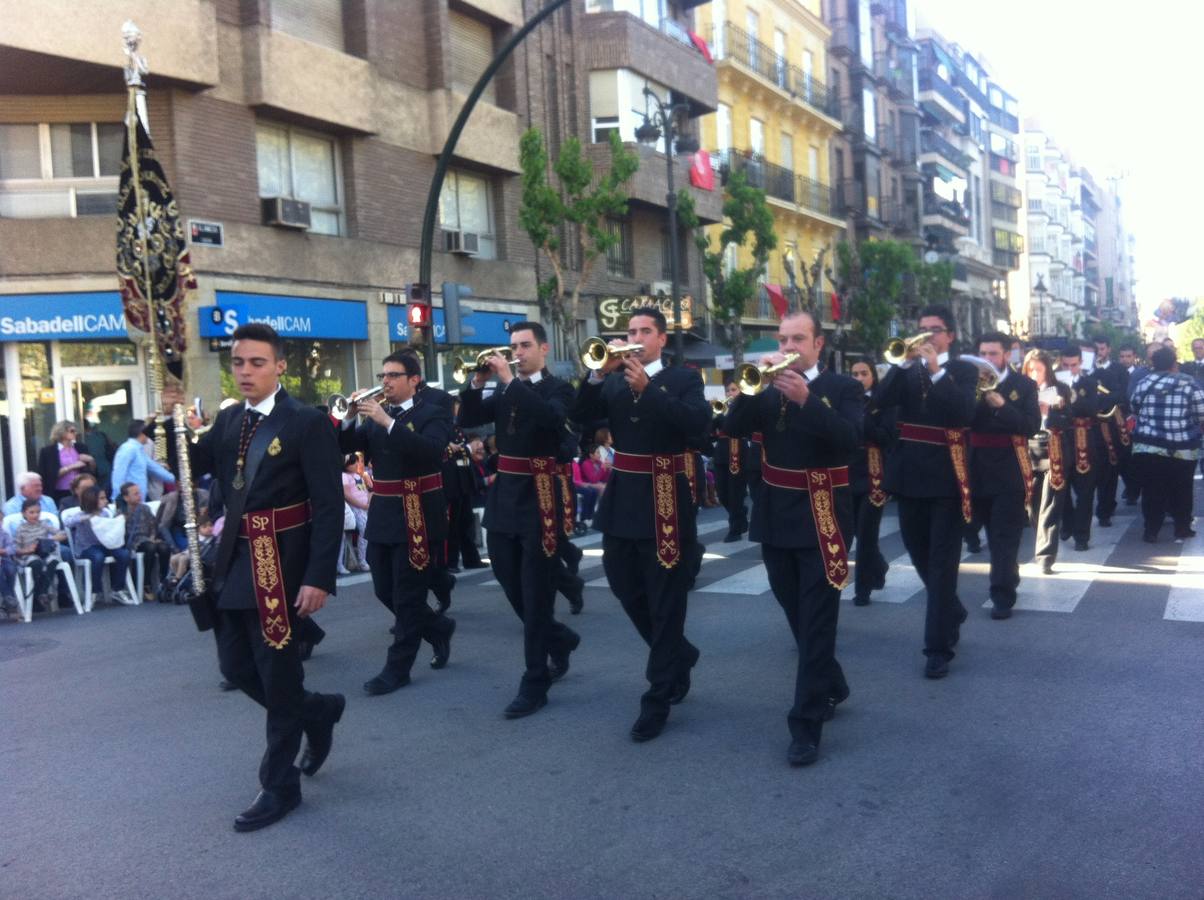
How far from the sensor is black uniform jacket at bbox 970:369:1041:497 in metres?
8.33

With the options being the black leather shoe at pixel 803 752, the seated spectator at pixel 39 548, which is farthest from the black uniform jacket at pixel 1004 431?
the seated spectator at pixel 39 548

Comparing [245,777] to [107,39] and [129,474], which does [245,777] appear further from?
[107,39]

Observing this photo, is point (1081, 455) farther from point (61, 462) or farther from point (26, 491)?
point (61, 462)

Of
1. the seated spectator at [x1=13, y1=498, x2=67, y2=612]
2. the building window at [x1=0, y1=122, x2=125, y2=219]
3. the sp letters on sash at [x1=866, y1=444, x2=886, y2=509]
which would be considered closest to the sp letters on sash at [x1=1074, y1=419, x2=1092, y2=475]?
the sp letters on sash at [x1=866, y1=444, x2=886, y2=509]

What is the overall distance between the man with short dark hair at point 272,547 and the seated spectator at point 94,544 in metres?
6.98

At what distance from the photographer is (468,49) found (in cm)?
2305

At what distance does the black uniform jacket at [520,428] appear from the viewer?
6.48 m

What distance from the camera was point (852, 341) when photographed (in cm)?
3941

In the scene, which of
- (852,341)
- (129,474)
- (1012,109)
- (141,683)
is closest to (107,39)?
(129,474)

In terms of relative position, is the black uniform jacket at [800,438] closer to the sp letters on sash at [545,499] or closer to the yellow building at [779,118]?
the sp letters on sash at [545,499]

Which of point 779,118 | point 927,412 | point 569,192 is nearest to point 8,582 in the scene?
point 927,412

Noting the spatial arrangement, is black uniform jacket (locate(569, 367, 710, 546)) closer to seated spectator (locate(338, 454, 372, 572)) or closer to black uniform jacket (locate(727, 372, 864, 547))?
black uniform jacket (locate(727, 372, 864, 547))

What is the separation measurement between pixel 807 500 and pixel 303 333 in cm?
1417

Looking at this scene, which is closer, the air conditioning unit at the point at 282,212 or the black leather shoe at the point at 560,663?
the black leather shoe at the point at 560,663
